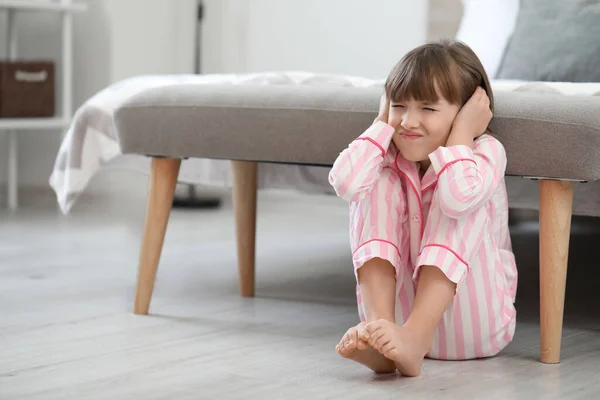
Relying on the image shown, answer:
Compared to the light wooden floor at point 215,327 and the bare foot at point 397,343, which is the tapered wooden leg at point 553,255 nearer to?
the light wooden floor at point 215,327

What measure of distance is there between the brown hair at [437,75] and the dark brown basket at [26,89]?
2.16 meters

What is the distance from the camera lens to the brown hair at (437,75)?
140cm

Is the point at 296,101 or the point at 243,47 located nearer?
the point at 296,101

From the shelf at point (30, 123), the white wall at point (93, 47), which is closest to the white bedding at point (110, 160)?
the shelf at point (30, 123)

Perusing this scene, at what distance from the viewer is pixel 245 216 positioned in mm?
1947

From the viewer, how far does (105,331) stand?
1621 mm

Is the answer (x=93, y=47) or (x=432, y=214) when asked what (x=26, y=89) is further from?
(x=432, y=214)

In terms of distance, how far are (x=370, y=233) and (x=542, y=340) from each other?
0.31 meters

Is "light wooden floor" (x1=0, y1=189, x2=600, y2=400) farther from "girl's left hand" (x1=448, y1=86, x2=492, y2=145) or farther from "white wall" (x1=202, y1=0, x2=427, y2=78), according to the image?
"white wall" (x1=202, y1=0, x2=427, y2=78)

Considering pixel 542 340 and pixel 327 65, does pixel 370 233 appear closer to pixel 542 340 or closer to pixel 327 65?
pixel 542 340

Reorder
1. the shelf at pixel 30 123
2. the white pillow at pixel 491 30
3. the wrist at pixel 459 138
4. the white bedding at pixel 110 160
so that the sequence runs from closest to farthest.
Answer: the wrist at pixel 459 138 < the white bedding at pixel 110 160 < the white pillow at pixel 491 30 < the shelf at pixel 30 123

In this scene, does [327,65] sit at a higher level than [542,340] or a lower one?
higher

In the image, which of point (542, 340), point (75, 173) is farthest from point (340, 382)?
point (75, 173)

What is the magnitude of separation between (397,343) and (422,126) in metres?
0.33
